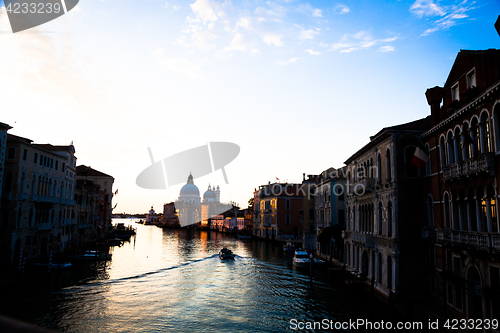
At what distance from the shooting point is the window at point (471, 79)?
15949 millimetres

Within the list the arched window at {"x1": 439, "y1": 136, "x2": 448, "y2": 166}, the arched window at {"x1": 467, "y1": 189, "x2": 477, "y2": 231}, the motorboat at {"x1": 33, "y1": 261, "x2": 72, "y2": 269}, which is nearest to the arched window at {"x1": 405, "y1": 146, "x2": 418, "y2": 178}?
the arched window at {"x1": 439, "y1": 136, "x2": 448, "y2": 166}

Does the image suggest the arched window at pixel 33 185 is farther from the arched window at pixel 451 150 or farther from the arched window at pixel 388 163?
the arched window at pixel 451 150

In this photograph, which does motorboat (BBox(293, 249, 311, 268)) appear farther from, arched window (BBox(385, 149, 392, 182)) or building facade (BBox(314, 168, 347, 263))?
arched window (BBox(385, 149, 392, 182))

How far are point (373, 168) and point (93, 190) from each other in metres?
49.6

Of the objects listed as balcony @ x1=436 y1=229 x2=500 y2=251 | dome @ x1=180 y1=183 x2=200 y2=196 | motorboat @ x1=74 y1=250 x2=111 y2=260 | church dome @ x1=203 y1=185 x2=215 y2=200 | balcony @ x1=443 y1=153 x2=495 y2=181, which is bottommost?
motorboat @ x1=74 y1=250 x2=111 y2=260

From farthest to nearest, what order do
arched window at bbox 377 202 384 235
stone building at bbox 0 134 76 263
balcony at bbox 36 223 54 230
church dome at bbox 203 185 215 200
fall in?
church dome at bbox 203 185 215 200 → balcony at bbox 36 223 54 230 → stone building at bbox 0 134 76 263 → arched window at bbox 377 202 384 235

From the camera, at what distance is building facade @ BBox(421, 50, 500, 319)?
1398 cm

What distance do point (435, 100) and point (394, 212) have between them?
699 cm

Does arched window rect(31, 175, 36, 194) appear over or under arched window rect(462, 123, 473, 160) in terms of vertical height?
under

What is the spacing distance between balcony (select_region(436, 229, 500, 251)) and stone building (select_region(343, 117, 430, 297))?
2.83 metres

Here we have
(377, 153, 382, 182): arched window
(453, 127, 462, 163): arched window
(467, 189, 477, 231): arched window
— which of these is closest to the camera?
(467, 189, 477, 231): arched window

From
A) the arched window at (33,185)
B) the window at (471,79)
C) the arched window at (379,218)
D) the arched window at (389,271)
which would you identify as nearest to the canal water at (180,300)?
the arched window at (389,271)

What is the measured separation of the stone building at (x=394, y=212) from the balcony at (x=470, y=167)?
380cm

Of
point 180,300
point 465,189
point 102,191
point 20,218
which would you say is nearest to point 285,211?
point 102,191
